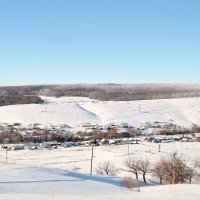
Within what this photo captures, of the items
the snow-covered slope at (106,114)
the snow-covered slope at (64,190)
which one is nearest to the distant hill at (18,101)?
the snow-covered slope at (106,114)

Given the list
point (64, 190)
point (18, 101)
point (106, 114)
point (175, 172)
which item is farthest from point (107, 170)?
point (18, 101)

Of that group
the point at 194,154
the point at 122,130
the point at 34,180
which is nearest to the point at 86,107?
the point at 122,130

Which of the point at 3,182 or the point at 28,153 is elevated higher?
the point at 3,182

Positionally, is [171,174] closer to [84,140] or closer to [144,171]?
[144,171]

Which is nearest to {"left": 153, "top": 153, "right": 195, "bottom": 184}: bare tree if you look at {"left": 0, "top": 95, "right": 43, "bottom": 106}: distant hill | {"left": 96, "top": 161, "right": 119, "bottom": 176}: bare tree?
{"left": 96, "top": 161, "right": 119, "bottom": 176}: bare tree

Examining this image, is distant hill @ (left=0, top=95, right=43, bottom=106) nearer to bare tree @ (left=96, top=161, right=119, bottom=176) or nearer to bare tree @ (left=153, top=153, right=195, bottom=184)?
bare tree @ (left=96, top=161, right=119, bottom=176)
